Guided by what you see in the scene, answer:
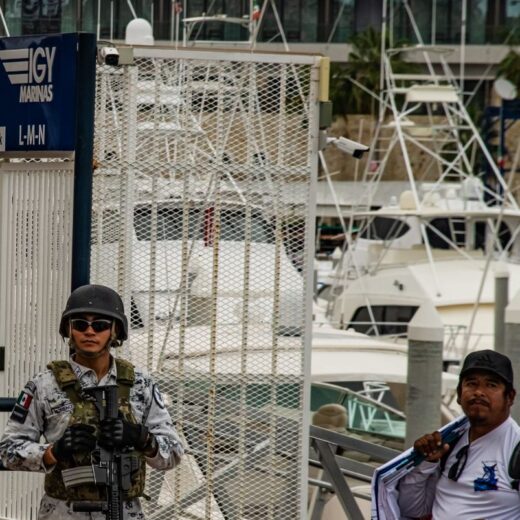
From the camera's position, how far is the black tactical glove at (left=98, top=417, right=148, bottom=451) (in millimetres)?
5043

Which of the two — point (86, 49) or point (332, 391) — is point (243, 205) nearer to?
point (86, 49)

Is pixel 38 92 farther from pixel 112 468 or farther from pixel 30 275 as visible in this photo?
A: pixel 112 468

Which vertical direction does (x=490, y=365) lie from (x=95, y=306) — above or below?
below

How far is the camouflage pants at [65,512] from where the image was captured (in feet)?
17.2

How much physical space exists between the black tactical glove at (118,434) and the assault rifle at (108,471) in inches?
1.4

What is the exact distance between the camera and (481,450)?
5.31 meters

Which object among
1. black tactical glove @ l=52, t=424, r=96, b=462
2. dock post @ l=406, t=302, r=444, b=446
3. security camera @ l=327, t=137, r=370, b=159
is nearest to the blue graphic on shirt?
black tactical glove @ l=52, t=424, r=96, b=462

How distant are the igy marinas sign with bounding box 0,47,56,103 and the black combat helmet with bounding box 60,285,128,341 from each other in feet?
5.79

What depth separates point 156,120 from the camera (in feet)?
24.9

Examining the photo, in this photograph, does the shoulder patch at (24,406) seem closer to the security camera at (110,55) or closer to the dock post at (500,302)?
the security camera at (110,55)

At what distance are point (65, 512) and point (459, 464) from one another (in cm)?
131

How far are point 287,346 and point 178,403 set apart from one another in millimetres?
580

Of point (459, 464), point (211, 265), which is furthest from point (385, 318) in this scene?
point (459, 464)

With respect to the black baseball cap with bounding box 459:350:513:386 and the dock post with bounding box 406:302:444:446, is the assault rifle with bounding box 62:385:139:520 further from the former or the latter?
the dock post with bounding box 406:302:444:446
